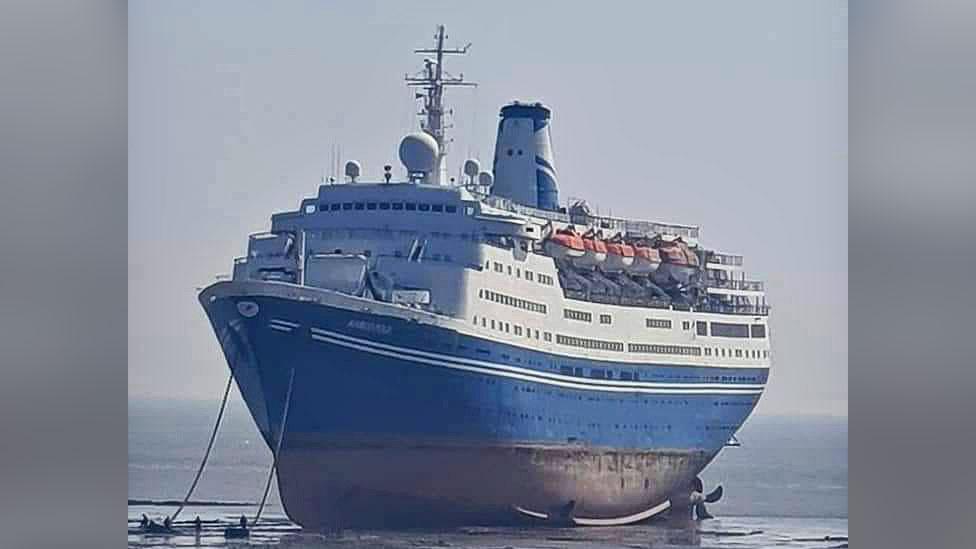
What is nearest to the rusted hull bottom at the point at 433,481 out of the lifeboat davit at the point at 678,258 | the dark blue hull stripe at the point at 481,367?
the dark blue hull stripe at the point at 481,367

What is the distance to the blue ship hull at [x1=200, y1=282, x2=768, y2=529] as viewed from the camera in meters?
3.88

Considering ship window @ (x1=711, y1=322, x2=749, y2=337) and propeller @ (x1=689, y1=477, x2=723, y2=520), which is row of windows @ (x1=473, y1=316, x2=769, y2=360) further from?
propeller @ (x1=689, y1=477, x2=723, y2=520)

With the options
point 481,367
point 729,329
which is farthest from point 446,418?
point 729,329

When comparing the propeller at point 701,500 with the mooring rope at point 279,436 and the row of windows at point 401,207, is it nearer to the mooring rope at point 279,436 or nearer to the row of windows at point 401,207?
the row of windows at point 401,207

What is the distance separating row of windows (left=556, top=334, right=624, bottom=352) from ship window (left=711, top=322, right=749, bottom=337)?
27 cm

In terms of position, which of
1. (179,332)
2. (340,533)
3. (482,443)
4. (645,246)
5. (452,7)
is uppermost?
(452,7)

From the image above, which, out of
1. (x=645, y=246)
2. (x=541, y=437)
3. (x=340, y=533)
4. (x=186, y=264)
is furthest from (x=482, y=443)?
(x=186, y=264)

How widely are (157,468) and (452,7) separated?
1.52m

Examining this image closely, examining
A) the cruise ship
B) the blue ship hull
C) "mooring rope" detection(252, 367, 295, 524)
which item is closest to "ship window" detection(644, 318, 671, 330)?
the cruise ship

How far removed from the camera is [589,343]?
3.91 m

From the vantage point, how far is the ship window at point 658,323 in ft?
12.9

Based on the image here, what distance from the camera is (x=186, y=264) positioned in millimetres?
3906

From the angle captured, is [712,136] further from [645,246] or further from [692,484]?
[692,484]

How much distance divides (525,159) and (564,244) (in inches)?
10.2
